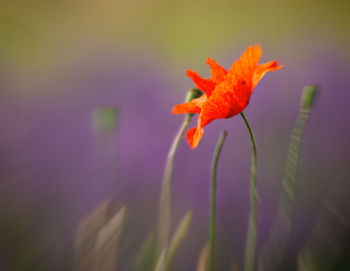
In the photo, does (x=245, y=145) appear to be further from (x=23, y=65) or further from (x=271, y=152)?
(x=23, y=65)

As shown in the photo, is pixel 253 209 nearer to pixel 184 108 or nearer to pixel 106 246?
pixel 184 108

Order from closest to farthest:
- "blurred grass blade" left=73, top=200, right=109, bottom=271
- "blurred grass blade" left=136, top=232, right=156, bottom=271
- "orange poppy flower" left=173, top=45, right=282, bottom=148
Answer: "orange poppy flower" left=173, top=45, right=282, bottom=148
"blurred grass blade" left=136, top=232, right=156, bottom=271
"blurred grass blade" left=73, top=200, right=109, bottom=271

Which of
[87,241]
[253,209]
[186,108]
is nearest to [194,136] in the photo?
[186,108]

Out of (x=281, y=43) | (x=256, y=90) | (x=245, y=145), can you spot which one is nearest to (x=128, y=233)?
(x=245, y=145)

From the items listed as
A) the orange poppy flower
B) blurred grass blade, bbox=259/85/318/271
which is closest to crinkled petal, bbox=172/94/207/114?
the orange poppy flower

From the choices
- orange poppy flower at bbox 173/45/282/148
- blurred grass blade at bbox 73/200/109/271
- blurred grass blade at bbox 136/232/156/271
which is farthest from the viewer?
blurred grass blade at bbox 73/200/109/271

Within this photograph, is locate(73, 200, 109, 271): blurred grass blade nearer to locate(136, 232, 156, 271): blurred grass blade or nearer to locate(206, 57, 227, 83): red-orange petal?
locate(136, 232, 156, 271): blurred grass blade
